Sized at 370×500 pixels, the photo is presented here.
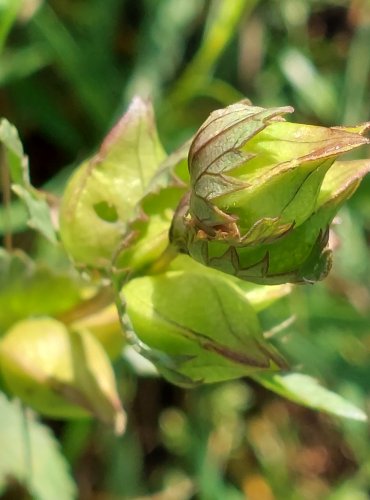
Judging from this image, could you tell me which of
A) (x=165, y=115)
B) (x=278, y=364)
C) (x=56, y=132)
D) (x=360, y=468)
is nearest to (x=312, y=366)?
(x=360, y=468)

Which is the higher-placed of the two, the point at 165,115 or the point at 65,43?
the point at 65,43

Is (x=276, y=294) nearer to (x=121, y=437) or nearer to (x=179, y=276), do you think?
(x=179, y=276)

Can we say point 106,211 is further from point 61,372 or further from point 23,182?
point 61,372

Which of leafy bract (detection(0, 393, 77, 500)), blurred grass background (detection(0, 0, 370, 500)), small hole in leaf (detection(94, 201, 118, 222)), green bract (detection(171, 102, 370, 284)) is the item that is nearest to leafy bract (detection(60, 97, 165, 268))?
small hole in leaf (detection(94, 201, 118, 222))

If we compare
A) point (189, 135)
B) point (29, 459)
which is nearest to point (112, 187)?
point (29, 459)

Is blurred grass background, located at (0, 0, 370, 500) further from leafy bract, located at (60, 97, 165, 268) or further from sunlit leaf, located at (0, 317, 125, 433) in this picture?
leafy bract, located at (60, 97, 165, 268)

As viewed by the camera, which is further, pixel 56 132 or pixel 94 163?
pixel 56 132
